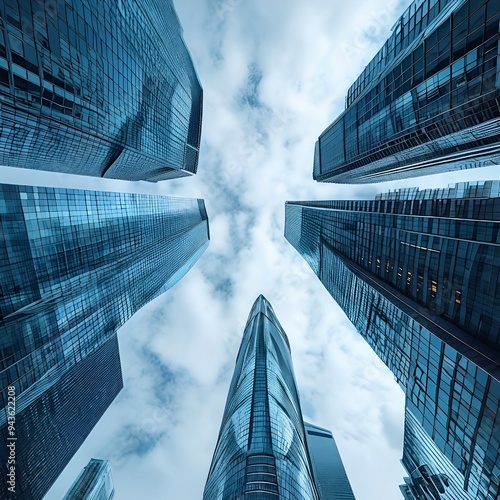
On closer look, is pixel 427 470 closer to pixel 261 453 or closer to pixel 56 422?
pixel 261 453

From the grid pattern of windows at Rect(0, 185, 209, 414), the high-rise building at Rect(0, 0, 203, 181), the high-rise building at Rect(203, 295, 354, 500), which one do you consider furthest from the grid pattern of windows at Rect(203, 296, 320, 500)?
the high-rise building at Rect(0, 0, 203, 181)

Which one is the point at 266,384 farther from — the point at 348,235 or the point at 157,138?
the point at 157,138

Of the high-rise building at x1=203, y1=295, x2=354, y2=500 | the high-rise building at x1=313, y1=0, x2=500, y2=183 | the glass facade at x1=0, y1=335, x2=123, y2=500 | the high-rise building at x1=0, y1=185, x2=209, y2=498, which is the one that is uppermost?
the high-rise building at x1=313, y1=0, x2=500, y2=183

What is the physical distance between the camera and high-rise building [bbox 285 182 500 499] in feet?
110

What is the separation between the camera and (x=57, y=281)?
6769 centimetres

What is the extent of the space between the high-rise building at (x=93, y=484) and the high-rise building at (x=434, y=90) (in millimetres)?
217628

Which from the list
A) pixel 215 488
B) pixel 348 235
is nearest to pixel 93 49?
pixel 348 235

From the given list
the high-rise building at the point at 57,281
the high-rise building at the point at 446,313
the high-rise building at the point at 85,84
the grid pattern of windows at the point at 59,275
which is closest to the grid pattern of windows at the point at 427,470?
the high-rise building at the point at 446,313

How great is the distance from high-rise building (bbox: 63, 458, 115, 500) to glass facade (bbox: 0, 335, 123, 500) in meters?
24.1

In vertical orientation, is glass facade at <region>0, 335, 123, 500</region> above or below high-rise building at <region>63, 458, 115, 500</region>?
above

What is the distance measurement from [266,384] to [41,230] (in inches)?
3823

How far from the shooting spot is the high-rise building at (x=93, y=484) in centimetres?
16016

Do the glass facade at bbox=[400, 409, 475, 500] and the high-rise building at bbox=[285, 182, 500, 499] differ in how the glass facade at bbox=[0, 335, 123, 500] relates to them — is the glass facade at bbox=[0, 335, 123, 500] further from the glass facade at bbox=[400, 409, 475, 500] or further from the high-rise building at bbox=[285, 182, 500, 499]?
the glass facade at bbox=[400, 409, 475, 500]

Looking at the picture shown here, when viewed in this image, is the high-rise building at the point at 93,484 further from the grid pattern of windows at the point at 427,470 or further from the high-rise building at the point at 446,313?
the high-rise building at the point at 446,313
